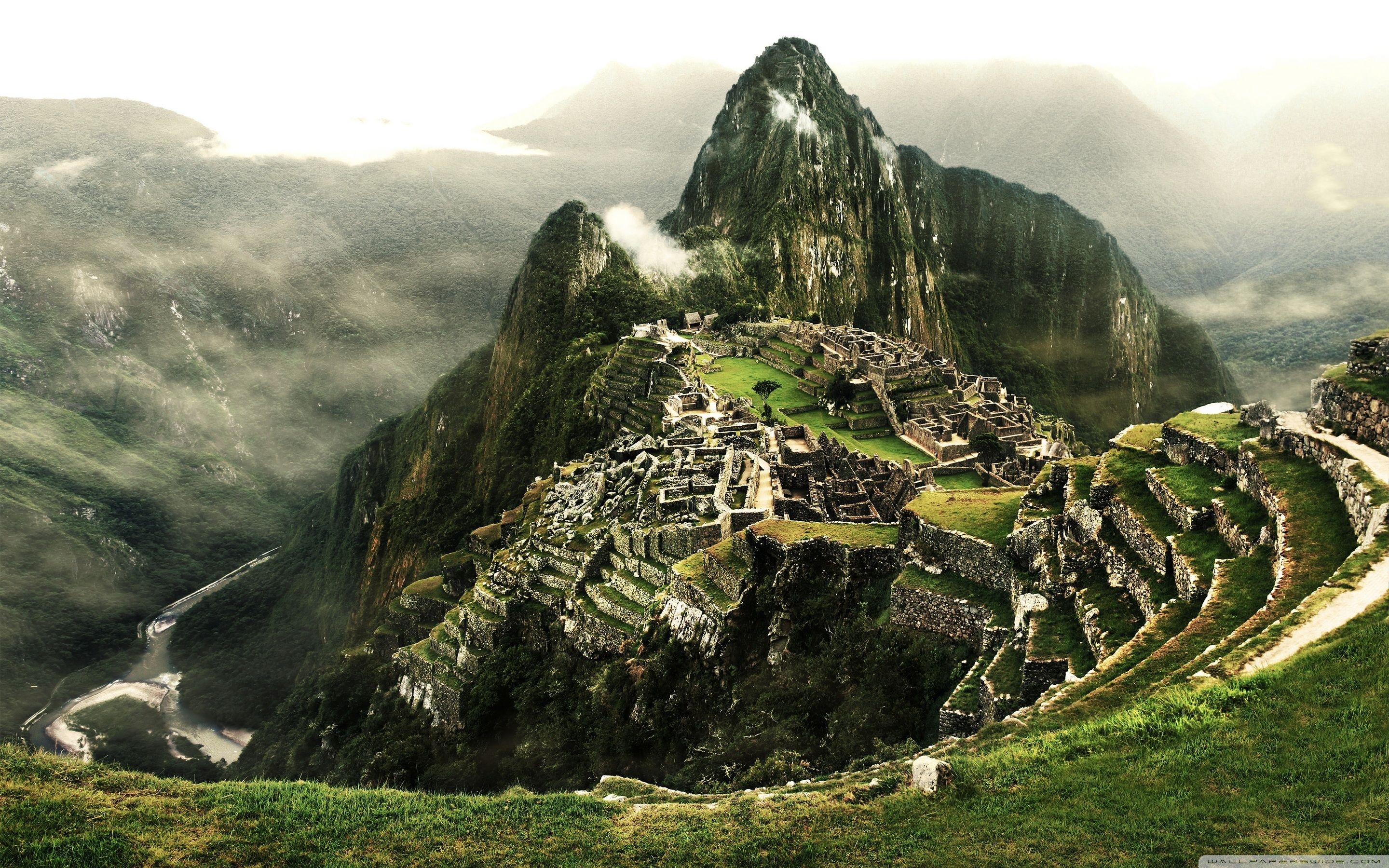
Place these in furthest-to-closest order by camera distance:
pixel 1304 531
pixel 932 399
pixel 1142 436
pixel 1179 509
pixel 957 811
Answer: pixel 932 399, pixel 1142 436, pixel 1179 509, pixel 1304 531, pixel 957 811

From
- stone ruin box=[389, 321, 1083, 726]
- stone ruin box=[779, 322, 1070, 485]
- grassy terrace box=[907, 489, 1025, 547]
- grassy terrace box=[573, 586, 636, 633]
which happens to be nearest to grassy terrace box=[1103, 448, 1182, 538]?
grassy terrace box=[907, 489, 1025, 547]

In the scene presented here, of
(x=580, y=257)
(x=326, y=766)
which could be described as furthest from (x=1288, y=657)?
(x=580, y=257)

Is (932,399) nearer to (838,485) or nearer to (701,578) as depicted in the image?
(838,485)

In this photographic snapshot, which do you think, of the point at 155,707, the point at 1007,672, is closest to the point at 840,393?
the point at 1007,672

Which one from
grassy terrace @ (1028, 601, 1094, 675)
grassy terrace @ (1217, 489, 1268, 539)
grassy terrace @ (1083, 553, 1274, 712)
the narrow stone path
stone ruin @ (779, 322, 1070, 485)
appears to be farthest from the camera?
stone ruin @ (779, 322, 1070, 485)

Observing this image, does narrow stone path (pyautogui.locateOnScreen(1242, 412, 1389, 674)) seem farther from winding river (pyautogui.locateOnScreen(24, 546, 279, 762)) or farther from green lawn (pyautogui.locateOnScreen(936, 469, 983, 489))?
winding river (pyautogui.locateOnScreen(24, 546, 279, 762))

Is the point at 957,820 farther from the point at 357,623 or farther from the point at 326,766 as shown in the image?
the point at 357,623
